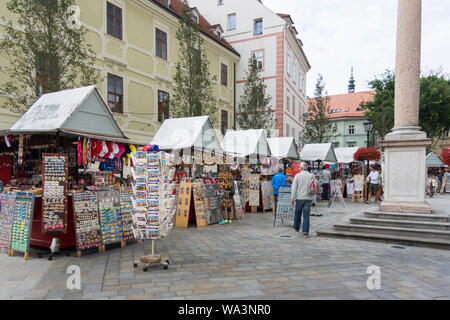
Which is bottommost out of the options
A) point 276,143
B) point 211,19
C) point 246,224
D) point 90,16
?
point 246,224

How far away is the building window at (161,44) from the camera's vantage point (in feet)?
64.0

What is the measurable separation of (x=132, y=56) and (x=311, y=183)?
45.6ft

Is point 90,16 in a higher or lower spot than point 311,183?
higher

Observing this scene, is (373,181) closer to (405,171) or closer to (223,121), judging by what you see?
(405,171)

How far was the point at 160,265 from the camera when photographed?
17.3 feet

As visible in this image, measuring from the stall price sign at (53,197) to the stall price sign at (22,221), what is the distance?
0.27 meters

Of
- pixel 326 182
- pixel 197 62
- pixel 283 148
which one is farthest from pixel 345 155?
pixel 197 62

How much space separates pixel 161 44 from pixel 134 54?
8.87 ft

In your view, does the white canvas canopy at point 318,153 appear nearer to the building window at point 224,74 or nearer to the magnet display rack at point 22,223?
the building window at point 224,74

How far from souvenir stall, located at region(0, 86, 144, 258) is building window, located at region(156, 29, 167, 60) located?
13.1 meters
